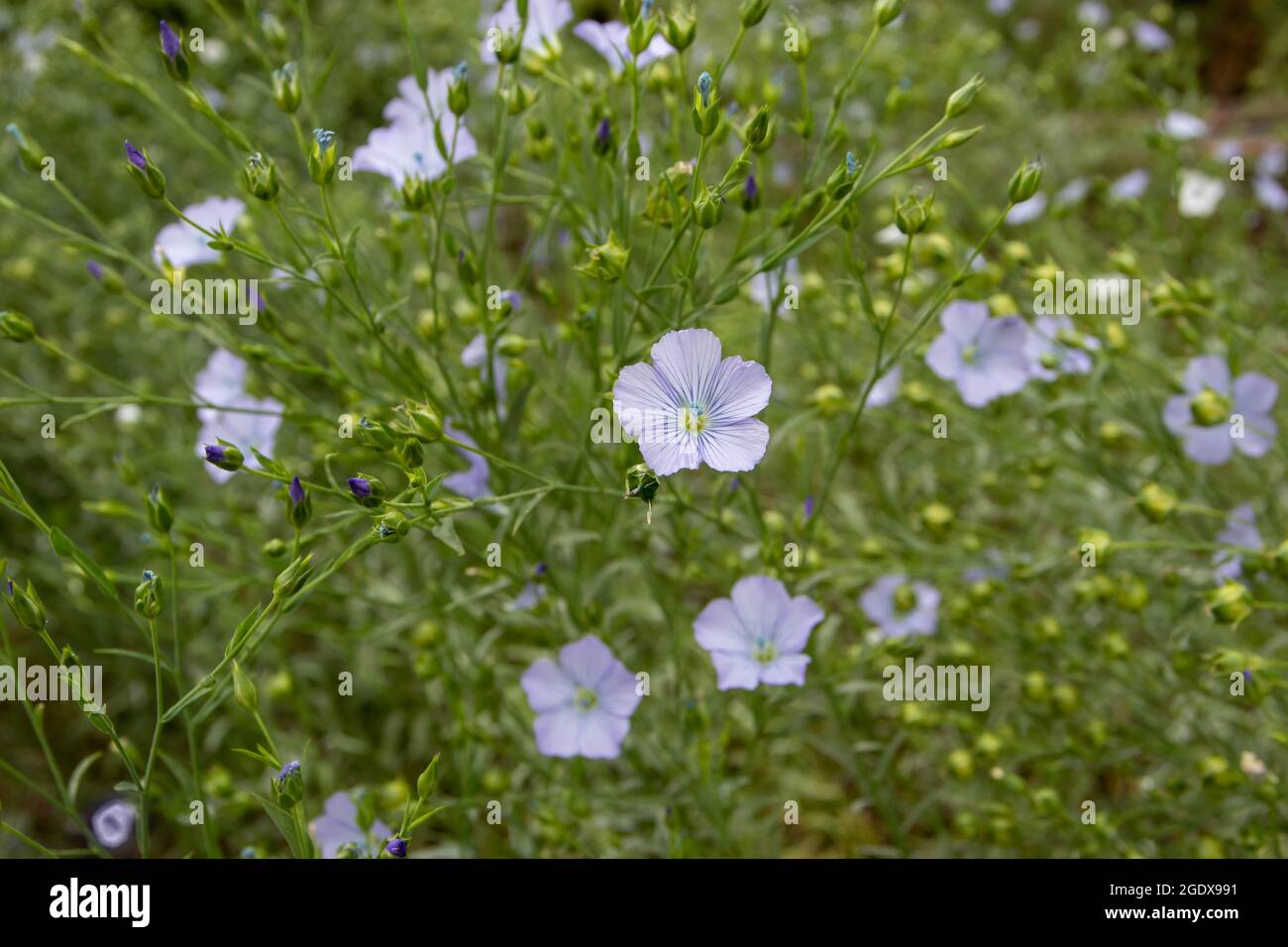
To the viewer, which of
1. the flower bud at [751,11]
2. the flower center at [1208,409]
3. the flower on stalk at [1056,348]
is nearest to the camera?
the flower bud at [751,11]

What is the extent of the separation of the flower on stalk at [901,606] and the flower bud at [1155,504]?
1.71ft

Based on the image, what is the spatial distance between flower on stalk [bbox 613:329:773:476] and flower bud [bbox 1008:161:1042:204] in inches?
20.7

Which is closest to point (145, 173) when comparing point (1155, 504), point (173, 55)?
point (173, 55)

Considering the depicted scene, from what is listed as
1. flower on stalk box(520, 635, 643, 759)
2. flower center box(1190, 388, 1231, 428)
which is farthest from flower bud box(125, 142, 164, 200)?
flower center box(1190, 388, 1231, 428)

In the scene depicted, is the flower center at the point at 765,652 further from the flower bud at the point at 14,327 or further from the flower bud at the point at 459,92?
the flower bud at the point at 14,327

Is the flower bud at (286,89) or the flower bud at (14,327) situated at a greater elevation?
the flower bud at (286,89)

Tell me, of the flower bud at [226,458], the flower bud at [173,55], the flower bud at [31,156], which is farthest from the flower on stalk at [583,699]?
the flower bud at [31,156]

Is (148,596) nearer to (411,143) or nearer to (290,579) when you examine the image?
(290,579)

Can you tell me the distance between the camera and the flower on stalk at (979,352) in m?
2.08
